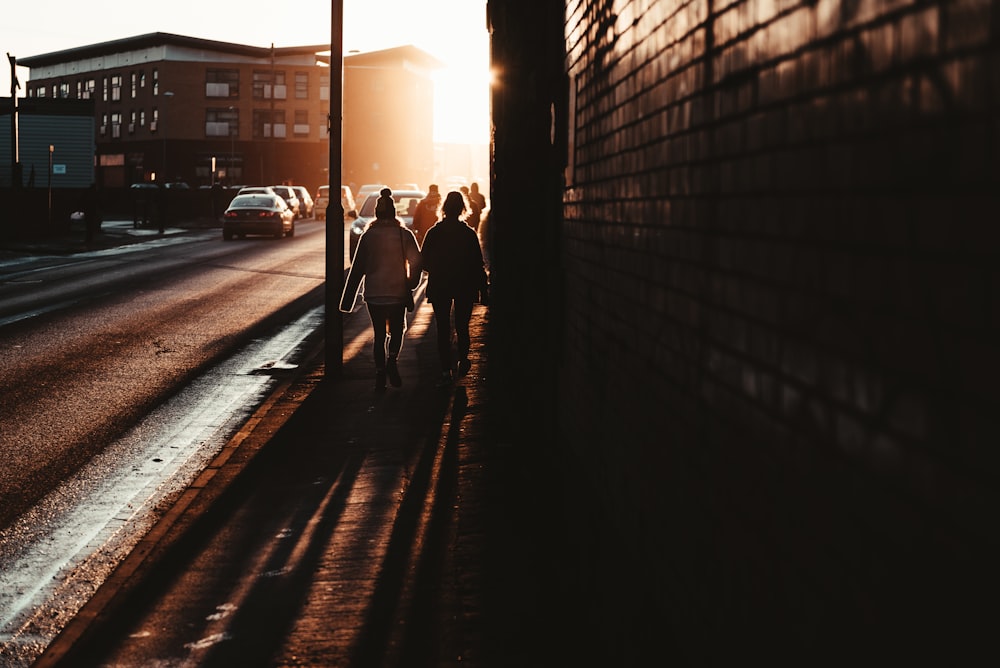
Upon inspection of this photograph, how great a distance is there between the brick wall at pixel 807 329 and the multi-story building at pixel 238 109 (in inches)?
3734

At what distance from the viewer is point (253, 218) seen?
43.4 m

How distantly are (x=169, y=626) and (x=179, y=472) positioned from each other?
3.67 m

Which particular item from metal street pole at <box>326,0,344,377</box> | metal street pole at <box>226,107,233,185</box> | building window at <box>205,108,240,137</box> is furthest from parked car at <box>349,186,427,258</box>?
building window at <box>205,108,240,137</box>

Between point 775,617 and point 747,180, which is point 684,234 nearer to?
point 747,180

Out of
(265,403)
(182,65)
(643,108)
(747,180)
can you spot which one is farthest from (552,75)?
(182,65)

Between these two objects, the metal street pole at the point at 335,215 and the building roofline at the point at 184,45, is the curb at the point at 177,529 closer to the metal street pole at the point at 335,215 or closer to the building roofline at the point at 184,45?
the metal street pole at the point at 335,215

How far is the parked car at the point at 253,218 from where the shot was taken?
142ft

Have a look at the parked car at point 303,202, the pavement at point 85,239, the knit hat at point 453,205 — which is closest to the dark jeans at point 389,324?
the knit hat at point 453,205

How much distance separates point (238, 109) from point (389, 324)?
92.7m

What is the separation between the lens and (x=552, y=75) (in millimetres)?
8523

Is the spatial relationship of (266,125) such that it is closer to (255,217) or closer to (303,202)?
(303,202)

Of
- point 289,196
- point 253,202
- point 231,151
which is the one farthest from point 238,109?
point 253,202

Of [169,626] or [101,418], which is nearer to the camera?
[169,626]

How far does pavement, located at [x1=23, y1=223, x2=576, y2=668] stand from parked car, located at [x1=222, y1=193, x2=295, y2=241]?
1227 inches
